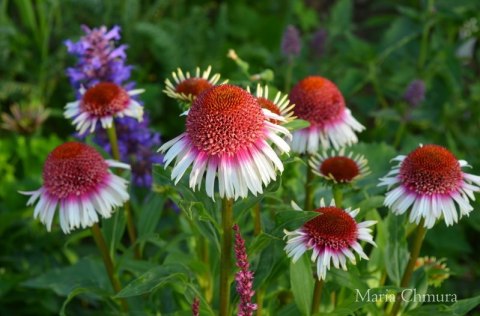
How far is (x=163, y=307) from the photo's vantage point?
5.68ft

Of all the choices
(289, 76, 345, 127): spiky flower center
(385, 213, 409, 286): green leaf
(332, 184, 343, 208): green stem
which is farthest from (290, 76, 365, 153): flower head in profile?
(385, 213, 409, 286): green leaf

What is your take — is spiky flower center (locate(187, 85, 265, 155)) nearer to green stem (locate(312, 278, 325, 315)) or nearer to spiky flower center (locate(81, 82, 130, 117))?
green stem (locate(312, 278, 325, 315))

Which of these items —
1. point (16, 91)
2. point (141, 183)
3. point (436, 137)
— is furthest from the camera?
point (16, 91)

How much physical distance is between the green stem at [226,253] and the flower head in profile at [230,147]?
0.34 ft

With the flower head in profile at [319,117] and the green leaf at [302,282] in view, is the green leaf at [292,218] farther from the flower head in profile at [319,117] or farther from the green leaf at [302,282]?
the flower head in profile at [319,117]

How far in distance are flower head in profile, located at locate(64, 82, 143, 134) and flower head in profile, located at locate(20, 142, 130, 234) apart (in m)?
0.19

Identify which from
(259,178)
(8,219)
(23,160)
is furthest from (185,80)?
(23,160)

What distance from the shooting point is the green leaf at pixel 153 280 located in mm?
1268

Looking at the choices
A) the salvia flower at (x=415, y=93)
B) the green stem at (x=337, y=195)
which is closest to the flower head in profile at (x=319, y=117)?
the green stem at (x=337, y=195)

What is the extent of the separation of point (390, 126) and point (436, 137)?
24cm

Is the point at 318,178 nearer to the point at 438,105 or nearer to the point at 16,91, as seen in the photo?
the point at 438,105

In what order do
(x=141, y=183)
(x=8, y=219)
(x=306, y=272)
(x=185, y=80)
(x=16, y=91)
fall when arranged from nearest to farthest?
(x=306, y=272), (x=185, y=80), (x=141, y=183), (x=8, y=219), (x=16, y=91)

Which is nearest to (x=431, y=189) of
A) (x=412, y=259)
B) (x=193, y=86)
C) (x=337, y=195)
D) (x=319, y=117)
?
(x=412, y=259)

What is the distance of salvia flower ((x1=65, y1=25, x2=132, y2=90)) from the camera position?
1912mm
